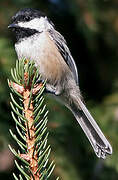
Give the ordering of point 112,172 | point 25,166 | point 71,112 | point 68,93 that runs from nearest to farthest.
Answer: point 25,166 < point 112,172 < point 71,112 < point 68,93

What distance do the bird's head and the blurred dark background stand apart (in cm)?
13

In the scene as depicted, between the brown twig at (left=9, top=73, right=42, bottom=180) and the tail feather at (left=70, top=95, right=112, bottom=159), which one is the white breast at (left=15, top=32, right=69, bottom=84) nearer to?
the tail feather at (left=70, top=95, right=112, bottom=159)

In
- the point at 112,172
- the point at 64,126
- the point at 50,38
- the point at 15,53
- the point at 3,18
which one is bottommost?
the point at 112,172

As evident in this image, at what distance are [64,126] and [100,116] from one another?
35cm

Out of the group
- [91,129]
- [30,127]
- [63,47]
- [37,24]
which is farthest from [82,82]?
[30,127]

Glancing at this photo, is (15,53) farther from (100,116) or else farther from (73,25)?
(73,25)

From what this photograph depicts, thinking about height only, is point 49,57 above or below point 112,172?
above

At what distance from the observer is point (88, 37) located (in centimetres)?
364

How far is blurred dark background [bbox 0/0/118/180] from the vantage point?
278 cm

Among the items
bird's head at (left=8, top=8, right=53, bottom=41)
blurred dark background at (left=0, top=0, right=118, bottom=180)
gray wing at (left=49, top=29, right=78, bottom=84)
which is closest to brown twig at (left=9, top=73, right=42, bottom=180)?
blurred dark background at (left=0, top=0, right=118, bottom=180)

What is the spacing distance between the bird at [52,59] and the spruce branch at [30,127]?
1.05 m

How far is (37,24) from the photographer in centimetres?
313

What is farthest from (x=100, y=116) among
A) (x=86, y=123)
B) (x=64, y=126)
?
(x=64, y=126)

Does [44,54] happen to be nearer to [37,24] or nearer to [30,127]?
[37,24]
